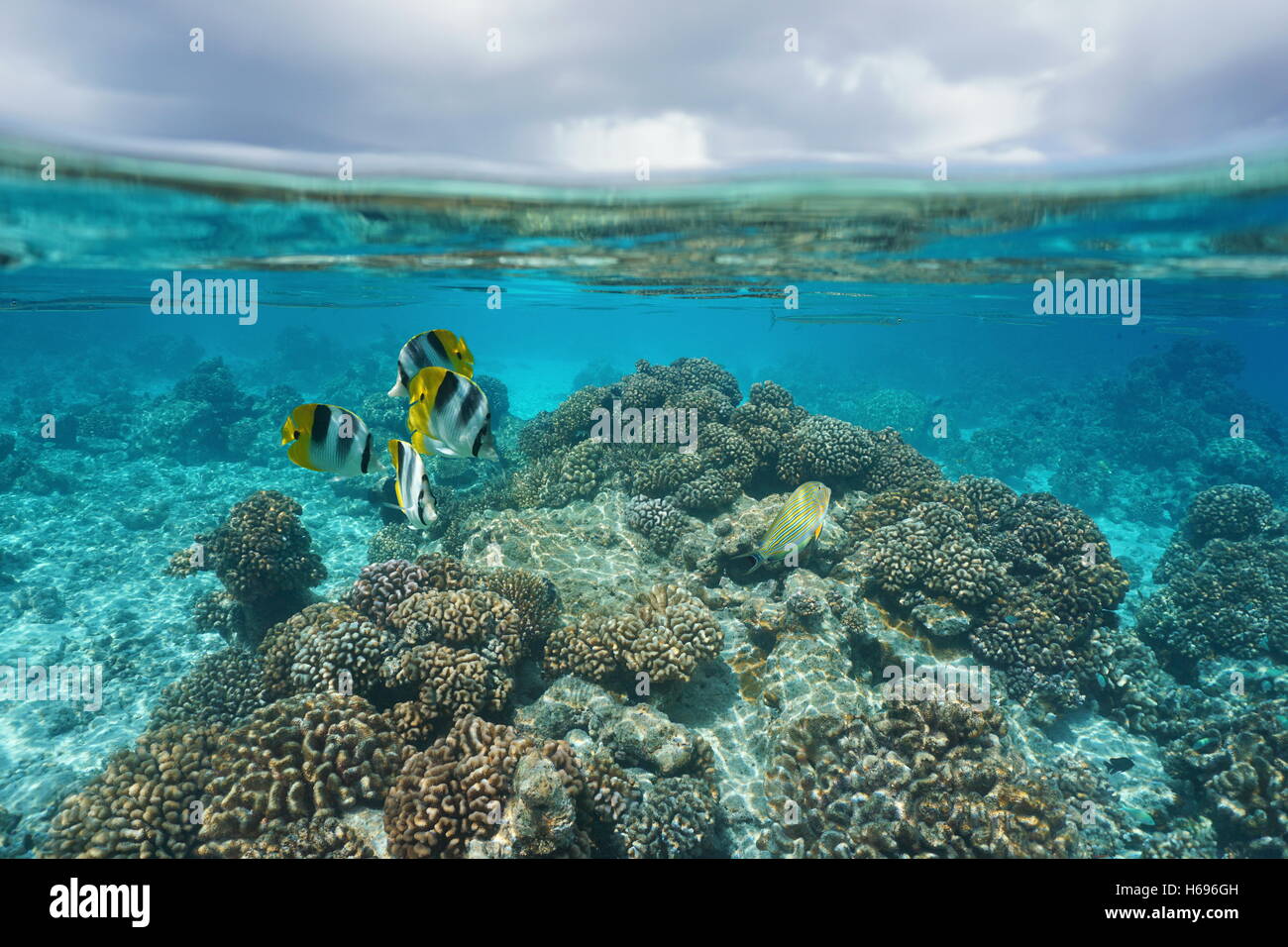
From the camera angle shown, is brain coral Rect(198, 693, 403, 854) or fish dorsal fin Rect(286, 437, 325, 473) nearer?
fish dorsal fin Rect(286, 437, 325, 473)

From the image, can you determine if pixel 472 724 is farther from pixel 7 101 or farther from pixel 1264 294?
pixel 1264 294

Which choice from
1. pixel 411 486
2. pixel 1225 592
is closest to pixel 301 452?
pixel 411 486

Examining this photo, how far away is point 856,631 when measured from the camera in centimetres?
831

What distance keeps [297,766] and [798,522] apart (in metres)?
5.65

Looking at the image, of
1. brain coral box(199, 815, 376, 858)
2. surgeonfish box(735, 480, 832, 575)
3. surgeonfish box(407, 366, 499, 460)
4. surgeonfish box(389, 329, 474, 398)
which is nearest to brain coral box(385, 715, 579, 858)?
brain coral box(199, 815, 376, 858)

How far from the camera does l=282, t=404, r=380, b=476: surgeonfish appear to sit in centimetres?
347

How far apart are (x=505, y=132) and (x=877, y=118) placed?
4.56m

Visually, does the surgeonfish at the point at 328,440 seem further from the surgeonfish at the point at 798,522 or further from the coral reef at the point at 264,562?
the coral reef at the point at 264,562

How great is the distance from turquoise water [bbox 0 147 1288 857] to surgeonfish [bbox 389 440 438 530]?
307 cm

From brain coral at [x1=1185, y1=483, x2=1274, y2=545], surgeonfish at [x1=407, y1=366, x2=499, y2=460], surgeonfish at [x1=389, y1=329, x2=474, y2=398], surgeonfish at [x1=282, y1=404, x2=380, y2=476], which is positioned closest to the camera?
surgeonfish at [x1=407, y1=366, x2=499, y2=460]

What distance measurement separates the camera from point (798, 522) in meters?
5.89

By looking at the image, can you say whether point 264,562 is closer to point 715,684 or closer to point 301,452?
point 301,452

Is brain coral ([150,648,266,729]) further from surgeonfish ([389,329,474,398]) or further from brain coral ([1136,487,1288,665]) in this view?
brain coral ([1136,487,1288,665])

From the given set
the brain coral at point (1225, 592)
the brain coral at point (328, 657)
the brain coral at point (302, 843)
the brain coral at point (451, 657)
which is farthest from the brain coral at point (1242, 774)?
the brain coral at point (328, 657)
